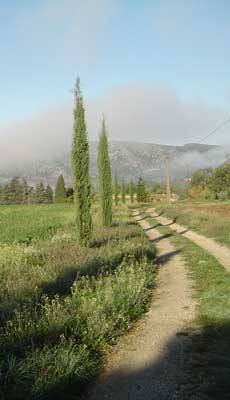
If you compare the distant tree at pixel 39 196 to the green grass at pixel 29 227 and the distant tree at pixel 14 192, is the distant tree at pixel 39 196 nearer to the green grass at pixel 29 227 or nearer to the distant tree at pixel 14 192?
the distant tree at pixel 14 192

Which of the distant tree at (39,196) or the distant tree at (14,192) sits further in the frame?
the distant tree at (14,192)

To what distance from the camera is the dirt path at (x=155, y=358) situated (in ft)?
14.8

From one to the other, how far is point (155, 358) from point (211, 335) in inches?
46.9

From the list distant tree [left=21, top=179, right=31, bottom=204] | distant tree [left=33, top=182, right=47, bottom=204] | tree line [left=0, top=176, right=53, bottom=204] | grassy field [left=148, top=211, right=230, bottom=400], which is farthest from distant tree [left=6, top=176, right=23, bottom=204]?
grassy field [left=148, top=211, right=230, bottom=400]

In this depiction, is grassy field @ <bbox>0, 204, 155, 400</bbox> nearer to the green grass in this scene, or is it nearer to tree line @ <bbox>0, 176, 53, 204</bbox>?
the green grass

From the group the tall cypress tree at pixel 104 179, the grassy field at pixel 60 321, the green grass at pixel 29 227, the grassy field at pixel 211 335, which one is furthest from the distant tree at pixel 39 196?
the grassy field at pixel 211 335

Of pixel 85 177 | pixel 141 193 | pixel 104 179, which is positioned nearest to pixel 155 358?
pixel 85 177

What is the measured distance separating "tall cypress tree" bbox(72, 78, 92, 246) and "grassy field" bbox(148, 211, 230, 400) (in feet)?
16.8

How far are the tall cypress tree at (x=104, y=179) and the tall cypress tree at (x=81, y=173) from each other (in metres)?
8.08

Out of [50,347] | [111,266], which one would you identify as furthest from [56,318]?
[111,266]

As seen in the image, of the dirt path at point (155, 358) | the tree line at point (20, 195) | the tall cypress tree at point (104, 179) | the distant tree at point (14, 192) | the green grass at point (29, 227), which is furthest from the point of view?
the distant tree at point (14, 192)

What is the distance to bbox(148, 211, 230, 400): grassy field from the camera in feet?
15.1

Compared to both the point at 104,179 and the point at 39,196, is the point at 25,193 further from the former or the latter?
the point at 104,179

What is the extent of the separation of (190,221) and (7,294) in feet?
70.0
